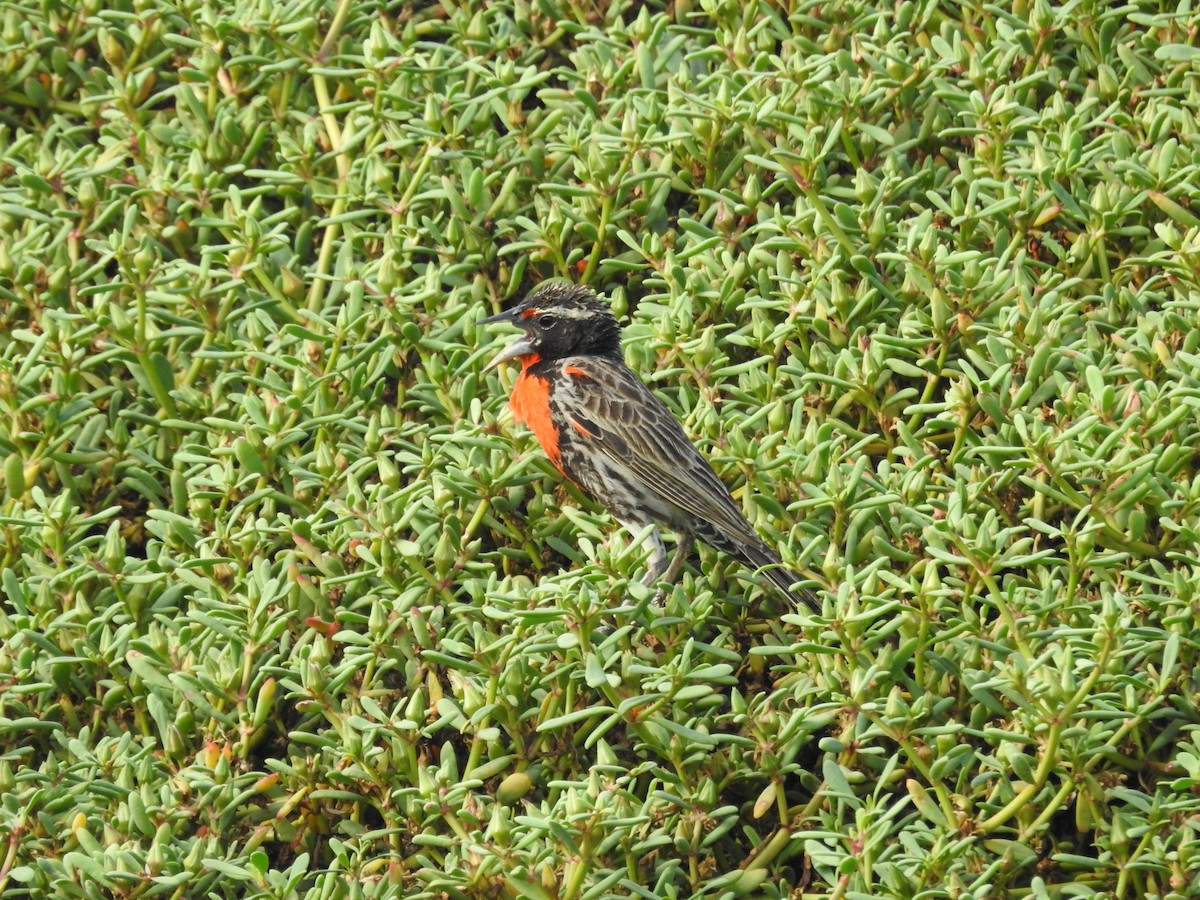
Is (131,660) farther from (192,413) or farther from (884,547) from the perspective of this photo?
(884,547)

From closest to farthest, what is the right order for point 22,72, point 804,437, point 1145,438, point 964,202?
point 1145,438, point 804,437, point 964,202, point 22,72

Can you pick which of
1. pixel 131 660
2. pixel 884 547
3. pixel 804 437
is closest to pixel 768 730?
pixel 884 547

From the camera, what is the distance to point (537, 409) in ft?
21.4

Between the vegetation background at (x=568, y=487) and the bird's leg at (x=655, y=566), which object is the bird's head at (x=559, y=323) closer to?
the vegetation background at (x=568, y=487)

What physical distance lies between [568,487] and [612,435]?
32 cm

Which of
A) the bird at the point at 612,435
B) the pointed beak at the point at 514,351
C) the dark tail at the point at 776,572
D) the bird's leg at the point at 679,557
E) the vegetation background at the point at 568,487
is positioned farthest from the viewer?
the pointed beak at the point at 514,351

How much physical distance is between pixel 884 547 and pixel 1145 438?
3.40 ft

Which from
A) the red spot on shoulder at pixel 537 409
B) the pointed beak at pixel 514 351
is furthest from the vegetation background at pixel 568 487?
the pointed beak at pixel 514 351

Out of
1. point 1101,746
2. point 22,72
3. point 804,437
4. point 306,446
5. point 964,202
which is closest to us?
point 1101,746

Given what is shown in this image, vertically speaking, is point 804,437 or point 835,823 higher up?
point 804,437

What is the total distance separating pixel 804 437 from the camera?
6.42 metres

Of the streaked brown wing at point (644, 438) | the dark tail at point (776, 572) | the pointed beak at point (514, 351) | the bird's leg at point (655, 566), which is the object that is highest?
the pointed beak at point (514, 351)

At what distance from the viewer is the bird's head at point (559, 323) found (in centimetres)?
677

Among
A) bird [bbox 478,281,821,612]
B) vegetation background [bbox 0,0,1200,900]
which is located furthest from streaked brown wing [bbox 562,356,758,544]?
vegetation background [bbox 0,0,1200,900]
